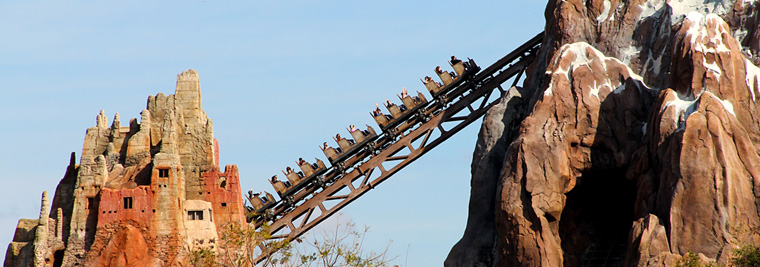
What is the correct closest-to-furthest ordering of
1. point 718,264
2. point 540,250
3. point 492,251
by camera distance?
1. point 718,264
2. point 540,250
3. point 492,251

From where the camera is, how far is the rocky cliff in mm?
43750

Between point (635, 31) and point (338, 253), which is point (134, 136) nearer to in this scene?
point (338, 253)

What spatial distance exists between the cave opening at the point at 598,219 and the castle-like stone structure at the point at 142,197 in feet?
48.0

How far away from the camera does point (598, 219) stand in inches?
1991

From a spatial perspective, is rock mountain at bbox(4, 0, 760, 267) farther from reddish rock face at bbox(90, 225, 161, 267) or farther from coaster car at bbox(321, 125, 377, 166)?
coaster car at bbox(321, 125, 377, 166)

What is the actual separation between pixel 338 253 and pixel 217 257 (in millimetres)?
7754

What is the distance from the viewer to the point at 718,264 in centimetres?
4272

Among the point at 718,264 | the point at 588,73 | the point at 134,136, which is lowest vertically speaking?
the point at 718,264

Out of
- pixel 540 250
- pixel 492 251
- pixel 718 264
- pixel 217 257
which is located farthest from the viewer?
pixel 217 257

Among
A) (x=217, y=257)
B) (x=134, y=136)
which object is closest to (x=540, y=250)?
(x=217, y=257)

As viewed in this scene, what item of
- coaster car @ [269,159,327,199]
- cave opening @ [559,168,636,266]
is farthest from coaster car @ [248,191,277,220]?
cave opening @ [559,168,636,266]

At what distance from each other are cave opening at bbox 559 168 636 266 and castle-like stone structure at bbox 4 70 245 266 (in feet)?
48.0

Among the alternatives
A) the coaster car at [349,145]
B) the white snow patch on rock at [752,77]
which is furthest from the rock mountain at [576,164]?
the coaster car at [349,145]

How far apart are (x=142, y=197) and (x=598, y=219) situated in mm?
18063
